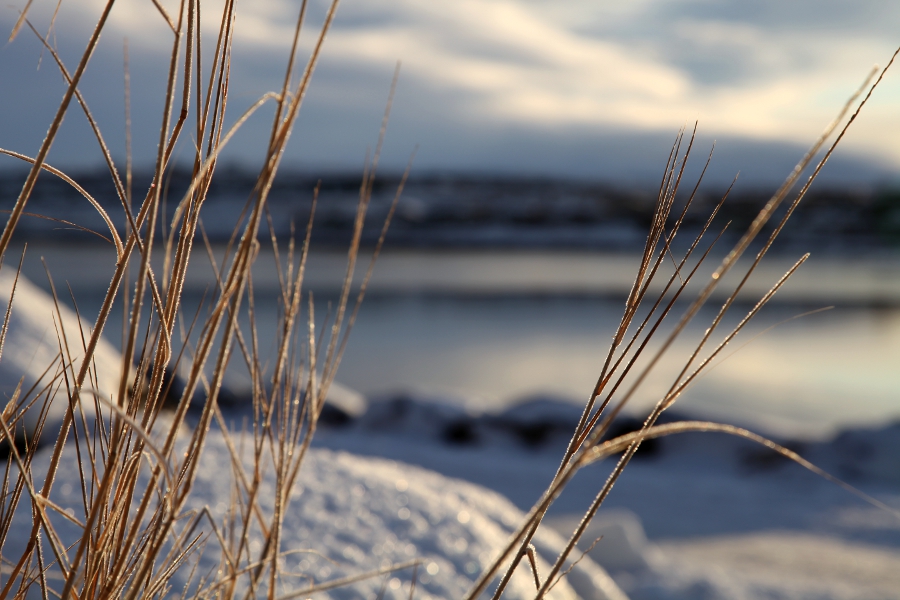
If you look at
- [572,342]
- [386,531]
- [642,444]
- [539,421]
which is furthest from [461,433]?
[572,342]

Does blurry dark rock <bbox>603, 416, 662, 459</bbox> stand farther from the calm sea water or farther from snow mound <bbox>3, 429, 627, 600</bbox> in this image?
snow mound <bbox>3, 429, 627, 600</bbox>

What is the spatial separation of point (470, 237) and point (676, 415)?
23.8 m

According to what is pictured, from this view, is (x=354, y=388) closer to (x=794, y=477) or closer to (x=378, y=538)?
(x=794, y=477)

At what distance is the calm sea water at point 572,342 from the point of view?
633cm

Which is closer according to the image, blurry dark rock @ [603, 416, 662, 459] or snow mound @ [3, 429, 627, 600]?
snow mound @ [3, 429, 627, 600]

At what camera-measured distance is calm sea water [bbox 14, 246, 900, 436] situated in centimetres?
633

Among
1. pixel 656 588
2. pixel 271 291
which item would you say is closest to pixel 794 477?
pixel 656 588

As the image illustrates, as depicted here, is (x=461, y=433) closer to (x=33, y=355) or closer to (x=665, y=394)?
(x=33, y=355)

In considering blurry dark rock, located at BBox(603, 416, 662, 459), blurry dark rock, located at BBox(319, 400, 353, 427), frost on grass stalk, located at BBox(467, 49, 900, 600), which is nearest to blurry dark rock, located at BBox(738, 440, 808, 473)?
blurry dark rock, located at BBox(603, 416, 662, 459)

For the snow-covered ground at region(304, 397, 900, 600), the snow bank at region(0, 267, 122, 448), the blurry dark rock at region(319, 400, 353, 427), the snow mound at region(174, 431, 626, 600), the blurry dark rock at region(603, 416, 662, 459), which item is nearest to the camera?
the snow mound at region(174, 431, 626, 600)

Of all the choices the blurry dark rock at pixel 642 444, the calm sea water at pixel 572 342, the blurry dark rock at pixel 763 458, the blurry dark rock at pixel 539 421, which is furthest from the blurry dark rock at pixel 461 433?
the blurry dark rock at pixel 763 458

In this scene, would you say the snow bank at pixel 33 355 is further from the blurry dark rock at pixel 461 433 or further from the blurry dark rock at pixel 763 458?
the blurry dark rock at pixel 763 458

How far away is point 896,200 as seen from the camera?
91.8ft

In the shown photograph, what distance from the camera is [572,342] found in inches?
362
